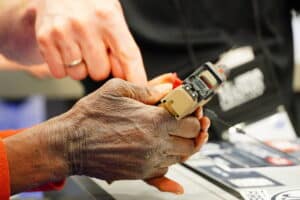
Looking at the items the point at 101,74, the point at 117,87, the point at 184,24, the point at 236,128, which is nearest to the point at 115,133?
the point at 117,87

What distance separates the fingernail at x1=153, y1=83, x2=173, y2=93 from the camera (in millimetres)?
662

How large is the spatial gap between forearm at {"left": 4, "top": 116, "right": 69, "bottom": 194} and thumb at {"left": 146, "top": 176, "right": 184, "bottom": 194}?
11 centimetres

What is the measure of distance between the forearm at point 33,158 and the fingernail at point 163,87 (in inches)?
5.1

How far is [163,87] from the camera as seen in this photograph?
68 centimetres

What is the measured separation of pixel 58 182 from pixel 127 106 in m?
0.12

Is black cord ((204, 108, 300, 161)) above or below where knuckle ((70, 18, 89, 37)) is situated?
below

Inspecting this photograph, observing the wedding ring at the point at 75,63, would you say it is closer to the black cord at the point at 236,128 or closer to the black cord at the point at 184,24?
the black cord at the point at 236,128

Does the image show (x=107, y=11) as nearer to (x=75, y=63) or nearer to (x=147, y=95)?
(x=75, y=63)

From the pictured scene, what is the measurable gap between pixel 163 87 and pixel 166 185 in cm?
11

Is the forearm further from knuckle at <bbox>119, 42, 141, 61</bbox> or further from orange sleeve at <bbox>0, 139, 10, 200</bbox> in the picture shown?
knuckle at <bbox>119, 42, 141, 61</bbox>

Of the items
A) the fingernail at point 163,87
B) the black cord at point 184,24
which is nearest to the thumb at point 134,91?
the fingernail at point 163,87

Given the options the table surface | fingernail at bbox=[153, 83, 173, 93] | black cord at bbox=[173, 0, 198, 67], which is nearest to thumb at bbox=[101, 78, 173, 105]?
fingernail at bbox=[153, 83, 173, 93]

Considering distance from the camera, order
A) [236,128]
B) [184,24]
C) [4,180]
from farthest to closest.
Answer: [184,24] → [236,128] → [4,180]

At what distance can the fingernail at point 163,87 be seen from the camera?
66 centimetres
